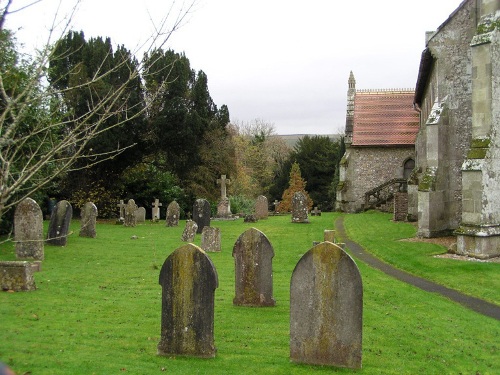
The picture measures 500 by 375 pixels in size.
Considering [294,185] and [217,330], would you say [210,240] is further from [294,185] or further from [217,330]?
[294,185]

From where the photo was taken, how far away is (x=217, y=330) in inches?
319

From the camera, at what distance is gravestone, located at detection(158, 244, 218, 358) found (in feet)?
22.3

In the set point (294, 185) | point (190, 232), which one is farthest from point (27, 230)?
point (294, 185)

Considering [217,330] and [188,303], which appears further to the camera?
[217,330]

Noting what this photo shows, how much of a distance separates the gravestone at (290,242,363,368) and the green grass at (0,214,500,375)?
20cm

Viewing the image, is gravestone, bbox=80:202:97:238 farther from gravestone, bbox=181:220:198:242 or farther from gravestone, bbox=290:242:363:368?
gravestone, bbox=290:242:363:368

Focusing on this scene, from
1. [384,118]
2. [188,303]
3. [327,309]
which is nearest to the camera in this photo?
[327,309]

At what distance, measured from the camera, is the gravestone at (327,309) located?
6402mm

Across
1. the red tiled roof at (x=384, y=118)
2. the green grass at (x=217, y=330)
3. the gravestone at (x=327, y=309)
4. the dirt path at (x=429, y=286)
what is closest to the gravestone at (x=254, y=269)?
the green grass at (x=217, y=330)

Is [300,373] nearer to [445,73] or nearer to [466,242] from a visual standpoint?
[466,242]

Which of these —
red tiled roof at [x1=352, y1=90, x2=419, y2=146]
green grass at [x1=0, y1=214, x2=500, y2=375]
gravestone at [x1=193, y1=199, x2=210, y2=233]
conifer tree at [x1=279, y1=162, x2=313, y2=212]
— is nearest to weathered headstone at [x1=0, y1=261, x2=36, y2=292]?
green grass at [x1=0, y1=214, x2=500, y2=375]

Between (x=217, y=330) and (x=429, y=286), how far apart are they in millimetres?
6412

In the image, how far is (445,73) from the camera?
20.2m

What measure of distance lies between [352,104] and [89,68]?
59.7ft
